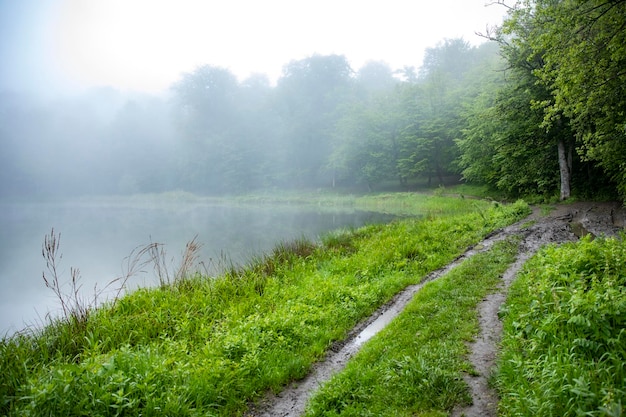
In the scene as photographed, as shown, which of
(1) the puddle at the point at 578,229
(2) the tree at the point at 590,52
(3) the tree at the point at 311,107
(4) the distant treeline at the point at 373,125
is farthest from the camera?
(3) the tree at the point at 311,107

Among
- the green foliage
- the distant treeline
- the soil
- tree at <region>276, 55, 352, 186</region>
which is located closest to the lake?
the soil

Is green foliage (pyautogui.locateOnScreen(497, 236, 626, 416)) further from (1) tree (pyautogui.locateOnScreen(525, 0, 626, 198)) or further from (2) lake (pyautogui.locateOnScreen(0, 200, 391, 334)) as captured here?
(2) lake (pyautogui.locateOnScreen(0, 200, 391, 334))

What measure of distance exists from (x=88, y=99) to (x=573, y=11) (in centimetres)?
13084

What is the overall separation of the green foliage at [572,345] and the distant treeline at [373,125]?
6.62 meters

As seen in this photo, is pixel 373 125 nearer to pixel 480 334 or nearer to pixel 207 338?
pixel 480 334

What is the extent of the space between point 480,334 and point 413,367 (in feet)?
5.04

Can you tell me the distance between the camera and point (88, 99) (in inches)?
4186

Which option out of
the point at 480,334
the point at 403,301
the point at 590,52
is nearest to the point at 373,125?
the point at 590,52

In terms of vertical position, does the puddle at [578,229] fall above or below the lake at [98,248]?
below

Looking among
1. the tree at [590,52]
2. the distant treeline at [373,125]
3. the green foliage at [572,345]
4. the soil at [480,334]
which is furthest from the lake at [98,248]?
the distant treeline at [373,125]

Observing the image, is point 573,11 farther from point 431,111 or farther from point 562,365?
point 431,111

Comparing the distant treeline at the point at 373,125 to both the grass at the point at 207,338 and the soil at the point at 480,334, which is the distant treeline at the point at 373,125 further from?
the grass at the point at 207,338

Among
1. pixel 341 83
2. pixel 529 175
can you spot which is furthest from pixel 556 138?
pixel 341 83

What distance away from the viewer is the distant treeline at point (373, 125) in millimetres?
9734
